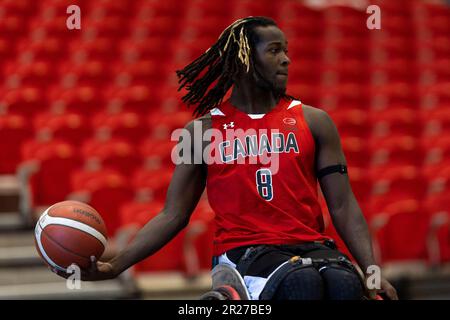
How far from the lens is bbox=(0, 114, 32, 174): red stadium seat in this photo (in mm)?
A: 6590

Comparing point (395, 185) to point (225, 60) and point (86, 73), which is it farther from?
point (225, 60)

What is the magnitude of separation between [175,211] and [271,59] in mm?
590

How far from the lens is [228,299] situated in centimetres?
252

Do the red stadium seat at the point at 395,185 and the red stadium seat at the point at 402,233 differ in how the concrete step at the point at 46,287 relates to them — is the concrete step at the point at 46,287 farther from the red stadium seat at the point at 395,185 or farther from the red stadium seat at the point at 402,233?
the red stadium seat at the point at 395,185

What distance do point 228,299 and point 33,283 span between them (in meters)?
3.43

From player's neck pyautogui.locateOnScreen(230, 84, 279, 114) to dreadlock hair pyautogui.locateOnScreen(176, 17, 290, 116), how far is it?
7 centimetres

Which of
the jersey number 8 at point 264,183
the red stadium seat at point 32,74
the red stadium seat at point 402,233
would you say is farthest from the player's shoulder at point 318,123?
the red stadium seat at point 32,74

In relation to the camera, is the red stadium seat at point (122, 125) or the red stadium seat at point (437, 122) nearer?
the red stadium seat at point (122, 125)

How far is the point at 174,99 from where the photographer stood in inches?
342

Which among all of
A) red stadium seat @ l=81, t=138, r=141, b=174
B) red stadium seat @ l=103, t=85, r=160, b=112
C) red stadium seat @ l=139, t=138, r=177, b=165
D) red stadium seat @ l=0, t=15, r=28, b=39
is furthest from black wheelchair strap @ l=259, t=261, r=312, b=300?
red stadium seat @ l=0, t=15, r=28, b=39

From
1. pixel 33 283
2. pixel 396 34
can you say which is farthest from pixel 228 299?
pixel 396 34

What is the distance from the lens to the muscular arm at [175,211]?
2.86 meters

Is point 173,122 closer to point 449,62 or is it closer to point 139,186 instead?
point 139,186

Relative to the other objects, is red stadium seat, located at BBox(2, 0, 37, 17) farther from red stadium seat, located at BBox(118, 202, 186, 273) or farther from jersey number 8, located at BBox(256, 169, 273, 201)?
jersey number 8, located at BBox(256, 169, 273, 201)
